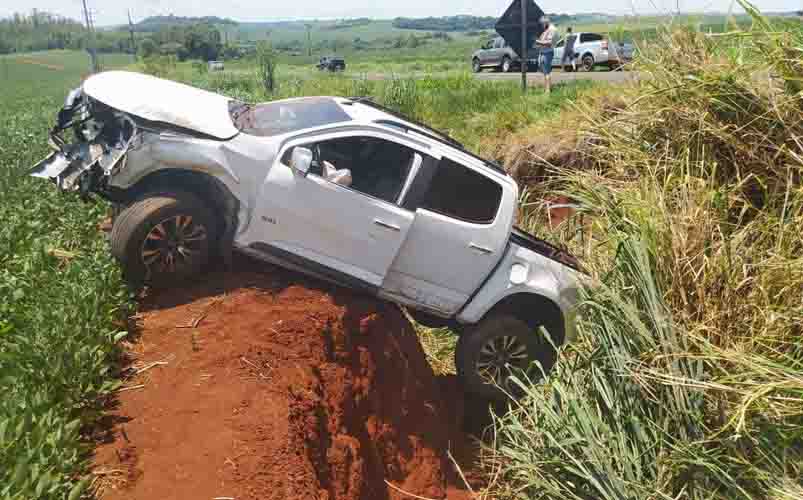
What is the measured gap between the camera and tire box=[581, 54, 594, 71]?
1076 inches

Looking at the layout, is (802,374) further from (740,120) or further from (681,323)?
(740,120)

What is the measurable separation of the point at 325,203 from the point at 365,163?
0.97 m

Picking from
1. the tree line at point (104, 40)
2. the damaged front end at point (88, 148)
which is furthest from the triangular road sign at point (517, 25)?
the tree line at point (104, 40)

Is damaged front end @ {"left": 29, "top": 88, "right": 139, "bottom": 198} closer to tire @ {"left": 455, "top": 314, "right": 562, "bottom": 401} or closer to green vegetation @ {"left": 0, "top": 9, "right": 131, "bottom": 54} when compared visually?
tire @ {"left": 455, "top": 314, "right": 562, "bottom": 401}

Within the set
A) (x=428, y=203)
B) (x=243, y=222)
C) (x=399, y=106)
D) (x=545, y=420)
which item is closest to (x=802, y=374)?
(x=545, y=420)

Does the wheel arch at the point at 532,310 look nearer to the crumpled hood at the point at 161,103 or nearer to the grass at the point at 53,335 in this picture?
the grass at the point at 53,335

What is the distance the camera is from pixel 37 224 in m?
6.29

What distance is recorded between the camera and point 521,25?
41.3ft

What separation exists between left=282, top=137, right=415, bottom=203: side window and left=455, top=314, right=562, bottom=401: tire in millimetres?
1528

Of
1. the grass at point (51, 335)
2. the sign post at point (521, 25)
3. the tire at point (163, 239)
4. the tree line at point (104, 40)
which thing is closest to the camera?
the grass at point (51, 335)

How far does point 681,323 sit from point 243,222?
354 cm

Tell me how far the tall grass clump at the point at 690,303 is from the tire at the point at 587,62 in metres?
23.4

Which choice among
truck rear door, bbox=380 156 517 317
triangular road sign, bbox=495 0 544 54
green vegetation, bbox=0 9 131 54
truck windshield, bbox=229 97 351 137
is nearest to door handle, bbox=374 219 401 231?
truck rear door, bbox=380 156 517 317

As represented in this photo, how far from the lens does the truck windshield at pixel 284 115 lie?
6.39 metres
